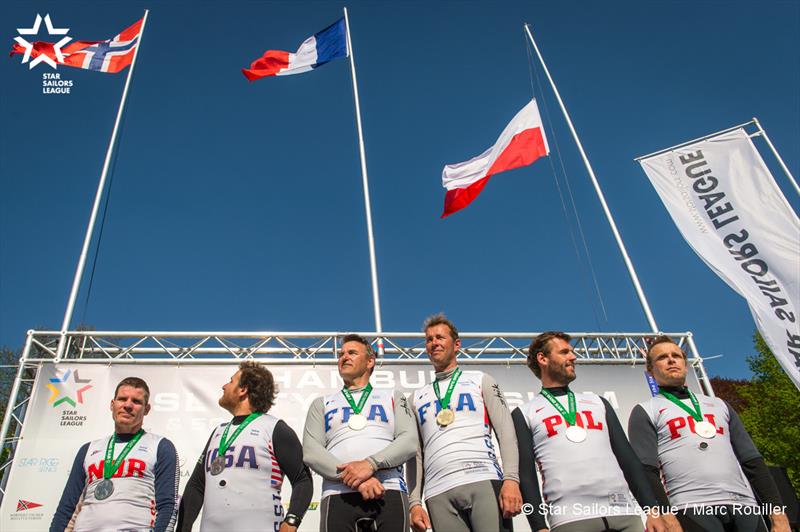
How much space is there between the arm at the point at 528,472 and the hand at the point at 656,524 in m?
0.55

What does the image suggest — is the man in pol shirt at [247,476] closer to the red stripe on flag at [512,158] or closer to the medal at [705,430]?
the medal at [705,430]

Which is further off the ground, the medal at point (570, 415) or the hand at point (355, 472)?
the medal at point (570, 415)

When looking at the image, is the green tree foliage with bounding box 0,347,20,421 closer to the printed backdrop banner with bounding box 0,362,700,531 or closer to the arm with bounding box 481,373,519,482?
the printed backdrop banner with bounding box 0,362,700,531

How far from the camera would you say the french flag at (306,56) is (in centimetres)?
1060

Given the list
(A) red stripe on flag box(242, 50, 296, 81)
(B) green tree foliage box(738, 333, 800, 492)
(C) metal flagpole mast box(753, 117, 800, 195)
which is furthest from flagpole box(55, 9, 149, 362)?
(B) green tree foliage box(738, 333, 800, 492)

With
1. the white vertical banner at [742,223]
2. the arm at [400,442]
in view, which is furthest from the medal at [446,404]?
the white vertical banner at [742,223]

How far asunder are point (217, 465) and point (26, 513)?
5.42m

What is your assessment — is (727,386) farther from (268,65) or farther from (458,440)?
(458,440)

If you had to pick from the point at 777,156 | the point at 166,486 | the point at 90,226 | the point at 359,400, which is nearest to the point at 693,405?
the point at 359,400

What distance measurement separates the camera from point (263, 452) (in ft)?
10.2

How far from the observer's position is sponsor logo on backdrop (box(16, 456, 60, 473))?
6.92m

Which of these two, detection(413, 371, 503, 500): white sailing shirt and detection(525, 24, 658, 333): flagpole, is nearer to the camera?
detection(413, 371, 503, 500): white sailing shirt

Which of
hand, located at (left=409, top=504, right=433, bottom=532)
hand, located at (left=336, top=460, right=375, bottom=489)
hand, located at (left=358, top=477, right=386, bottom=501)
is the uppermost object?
hand, located at (left=336, top=460, right=375, bottom=489)

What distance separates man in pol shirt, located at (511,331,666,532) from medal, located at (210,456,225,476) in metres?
1.68
